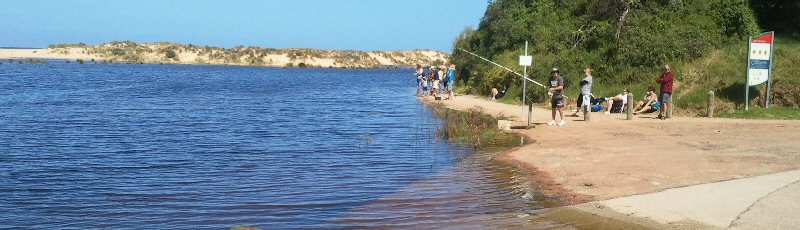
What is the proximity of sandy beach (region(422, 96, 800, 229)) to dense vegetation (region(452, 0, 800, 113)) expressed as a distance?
3701 millimetres

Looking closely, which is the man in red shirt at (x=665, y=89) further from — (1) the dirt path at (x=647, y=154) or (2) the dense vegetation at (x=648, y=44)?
(2) the dense vegetation at (x=648, y=44)

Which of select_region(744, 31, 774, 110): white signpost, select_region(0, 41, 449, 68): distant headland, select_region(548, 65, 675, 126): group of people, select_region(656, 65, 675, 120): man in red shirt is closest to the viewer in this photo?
select_region(548, 65, 675, 126): group of people

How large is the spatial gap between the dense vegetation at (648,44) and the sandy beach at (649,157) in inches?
146

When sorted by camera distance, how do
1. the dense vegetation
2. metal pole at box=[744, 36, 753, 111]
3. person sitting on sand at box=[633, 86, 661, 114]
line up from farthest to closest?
1. the dense vegetation
2. person sitting on sand at box=[633, 86, 661, 114]
3. metal pole at box=[744, 36, 753, 111]

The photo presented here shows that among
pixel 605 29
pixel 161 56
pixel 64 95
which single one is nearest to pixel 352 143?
pixel 605 29

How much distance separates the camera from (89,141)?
18.1 meters

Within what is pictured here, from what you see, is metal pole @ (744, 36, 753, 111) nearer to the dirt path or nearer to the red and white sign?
the red and white sign

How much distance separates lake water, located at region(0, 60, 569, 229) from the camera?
9898 millimetres

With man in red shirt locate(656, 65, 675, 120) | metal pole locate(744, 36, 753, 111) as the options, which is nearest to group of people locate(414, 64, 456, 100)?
man in red shirt locate(656, 65, 675, 120)

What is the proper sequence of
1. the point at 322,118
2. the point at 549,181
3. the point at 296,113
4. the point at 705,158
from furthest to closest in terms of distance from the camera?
the point at 296,113, the point at 322,118, the point at 705,158, the point at 549,181

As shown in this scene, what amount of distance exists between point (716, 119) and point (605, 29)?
31.1 feet

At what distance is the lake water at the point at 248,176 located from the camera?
9898mm

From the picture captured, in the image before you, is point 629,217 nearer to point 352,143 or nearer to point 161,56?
point 352,143

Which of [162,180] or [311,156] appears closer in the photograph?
[162,180]
